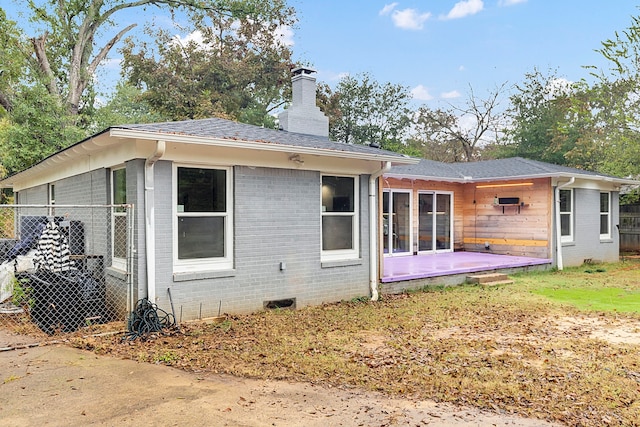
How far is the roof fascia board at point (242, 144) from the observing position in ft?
17.1

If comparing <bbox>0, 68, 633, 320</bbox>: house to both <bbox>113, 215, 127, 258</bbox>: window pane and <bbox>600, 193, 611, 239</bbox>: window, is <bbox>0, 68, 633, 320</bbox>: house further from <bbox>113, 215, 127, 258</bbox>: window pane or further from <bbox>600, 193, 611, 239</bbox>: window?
<bbox>600, 193, 611, 239</bbox>: window

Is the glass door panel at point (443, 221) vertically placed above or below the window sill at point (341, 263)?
above

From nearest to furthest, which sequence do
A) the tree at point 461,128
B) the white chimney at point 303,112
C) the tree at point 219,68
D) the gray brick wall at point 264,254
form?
the gray brick wall at point 264,254 < the white chimney at point 303,112 < the tree at point 219,68 < the tree at point 461,128

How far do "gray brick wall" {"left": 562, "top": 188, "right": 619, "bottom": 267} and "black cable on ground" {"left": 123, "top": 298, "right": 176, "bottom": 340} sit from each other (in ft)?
36.3

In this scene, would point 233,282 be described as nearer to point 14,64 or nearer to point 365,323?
point 365,323

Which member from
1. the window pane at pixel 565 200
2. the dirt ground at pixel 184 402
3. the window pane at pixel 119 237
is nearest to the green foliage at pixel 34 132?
the window pane at pixel 119 237

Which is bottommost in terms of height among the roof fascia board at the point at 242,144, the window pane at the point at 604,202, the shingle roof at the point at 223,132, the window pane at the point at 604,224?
the window pane at the point at 604,224

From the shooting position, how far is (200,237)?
6258 millimetres

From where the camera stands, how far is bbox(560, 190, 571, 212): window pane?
40.8 ft

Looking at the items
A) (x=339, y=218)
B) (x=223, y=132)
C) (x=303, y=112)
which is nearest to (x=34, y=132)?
(x=303, y=112)

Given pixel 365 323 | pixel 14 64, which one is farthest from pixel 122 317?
pixel 14 64

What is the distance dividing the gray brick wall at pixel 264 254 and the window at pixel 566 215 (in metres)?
7.72

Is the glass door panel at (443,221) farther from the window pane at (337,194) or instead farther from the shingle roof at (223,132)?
the window pane at (337,194)

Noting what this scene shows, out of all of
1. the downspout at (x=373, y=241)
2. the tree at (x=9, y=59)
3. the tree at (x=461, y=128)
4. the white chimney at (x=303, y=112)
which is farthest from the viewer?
the tree at (x=461, y=128)
